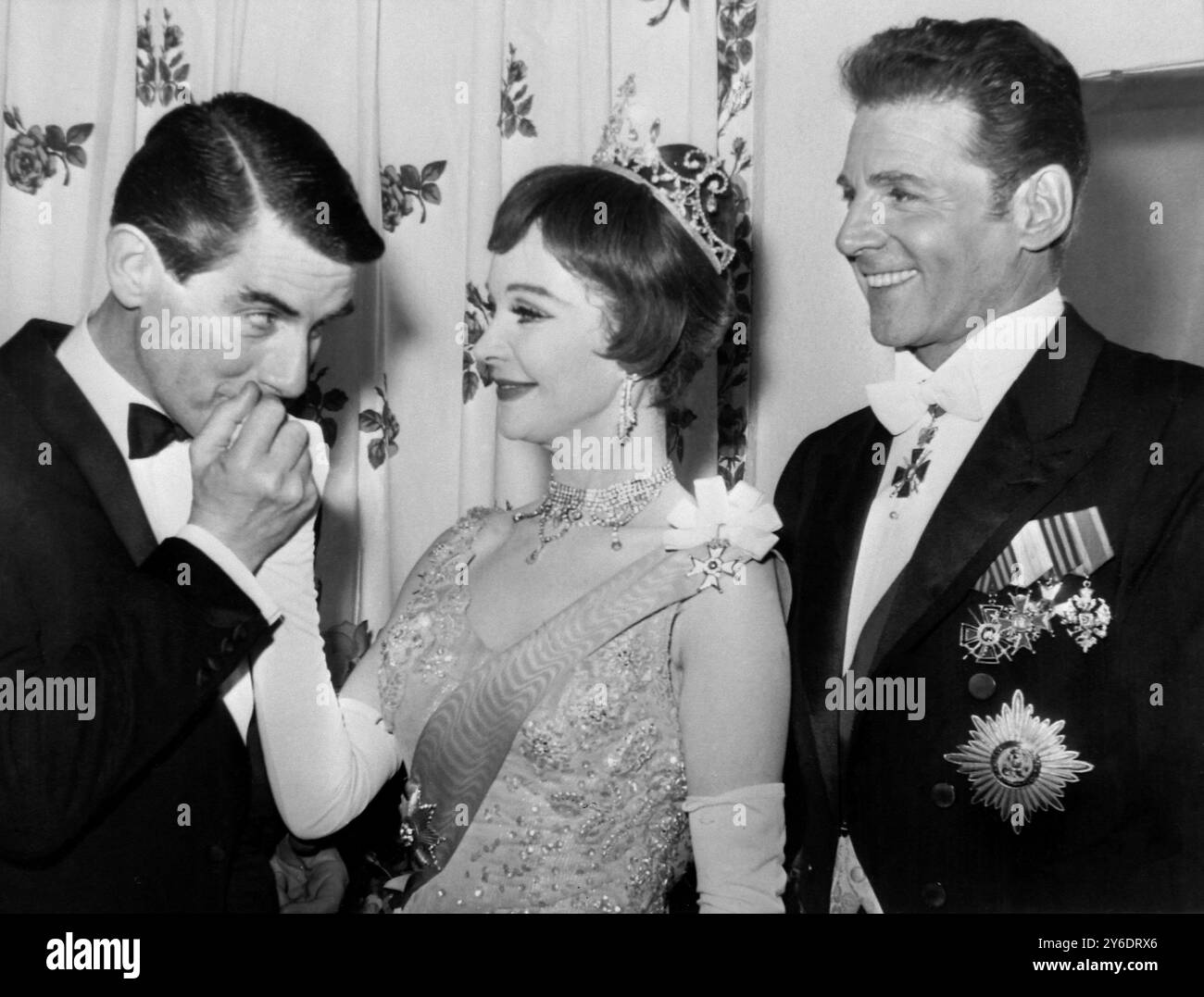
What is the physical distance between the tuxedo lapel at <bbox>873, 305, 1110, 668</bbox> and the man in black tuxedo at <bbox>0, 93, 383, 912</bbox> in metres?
0.62

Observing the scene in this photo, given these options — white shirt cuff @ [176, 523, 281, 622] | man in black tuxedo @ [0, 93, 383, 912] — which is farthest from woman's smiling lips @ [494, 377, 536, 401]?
white shirt cuff @ [176, 523, 281, 622]

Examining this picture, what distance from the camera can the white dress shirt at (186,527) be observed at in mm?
1482

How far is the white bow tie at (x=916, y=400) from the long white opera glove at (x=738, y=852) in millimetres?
414

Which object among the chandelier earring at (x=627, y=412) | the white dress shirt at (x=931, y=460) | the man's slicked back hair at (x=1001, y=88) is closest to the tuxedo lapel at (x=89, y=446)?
the chandelier earring at (x=627, y=412)

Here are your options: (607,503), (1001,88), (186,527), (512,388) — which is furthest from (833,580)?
(186,527)

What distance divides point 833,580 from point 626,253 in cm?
40

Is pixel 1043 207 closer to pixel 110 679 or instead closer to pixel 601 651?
pixel 601 651

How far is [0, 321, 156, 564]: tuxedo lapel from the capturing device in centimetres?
148

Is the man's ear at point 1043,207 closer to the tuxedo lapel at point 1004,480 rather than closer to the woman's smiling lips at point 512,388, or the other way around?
the tuxedo lapel at point 1004,480

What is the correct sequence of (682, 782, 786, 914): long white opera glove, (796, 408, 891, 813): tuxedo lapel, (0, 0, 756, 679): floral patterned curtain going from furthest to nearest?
1. (0, 0, 756, 679): floral patterned curtain
2. (796, 408, 891, 813): tuxedo lapel
3. (682, 782, 786, 914): long white opera glove

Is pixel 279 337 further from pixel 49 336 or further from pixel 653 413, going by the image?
pixel 653 413

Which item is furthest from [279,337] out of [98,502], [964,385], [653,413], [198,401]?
[964,385]

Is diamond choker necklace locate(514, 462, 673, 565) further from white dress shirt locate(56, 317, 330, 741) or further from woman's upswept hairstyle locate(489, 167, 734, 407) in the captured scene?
white dress shirt locate(56, 317, 330, 741)

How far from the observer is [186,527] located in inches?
57.7
